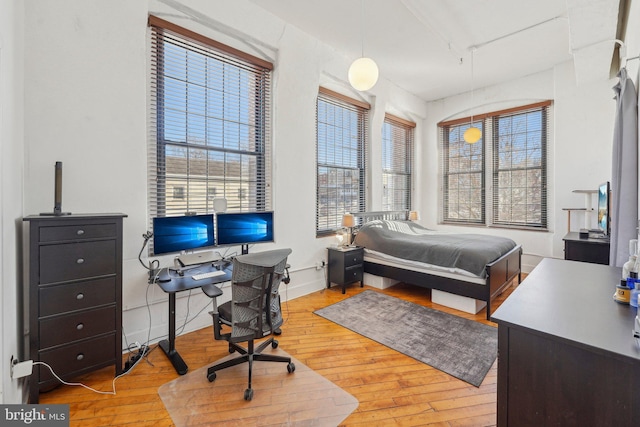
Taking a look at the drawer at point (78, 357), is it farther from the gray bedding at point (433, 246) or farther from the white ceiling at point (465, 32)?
the white ceiling at point (465, 32)

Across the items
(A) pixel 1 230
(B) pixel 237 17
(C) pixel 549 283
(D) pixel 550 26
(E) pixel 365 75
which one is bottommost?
(C) pixel 549 283

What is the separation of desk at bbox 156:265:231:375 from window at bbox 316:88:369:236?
2074 millimetres

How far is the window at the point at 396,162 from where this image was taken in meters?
5.51

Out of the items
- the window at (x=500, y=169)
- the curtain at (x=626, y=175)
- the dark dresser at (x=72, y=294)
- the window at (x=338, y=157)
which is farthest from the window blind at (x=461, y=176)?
the dark dresser at (x=72, y=294)

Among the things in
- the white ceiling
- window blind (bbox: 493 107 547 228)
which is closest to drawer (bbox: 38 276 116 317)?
the white ceiling

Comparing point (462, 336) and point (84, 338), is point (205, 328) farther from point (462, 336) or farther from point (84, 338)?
point (462, 336)

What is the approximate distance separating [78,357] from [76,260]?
0.66m

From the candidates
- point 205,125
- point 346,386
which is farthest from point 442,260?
point 205,125

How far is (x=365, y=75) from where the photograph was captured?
260 centimetres

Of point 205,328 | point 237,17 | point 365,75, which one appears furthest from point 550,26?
point 205,328

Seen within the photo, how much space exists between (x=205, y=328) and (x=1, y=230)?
188 centimetres

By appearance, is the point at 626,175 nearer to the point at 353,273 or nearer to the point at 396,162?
the point at 353,273

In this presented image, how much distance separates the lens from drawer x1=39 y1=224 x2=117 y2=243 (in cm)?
181

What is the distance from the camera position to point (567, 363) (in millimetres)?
1057
